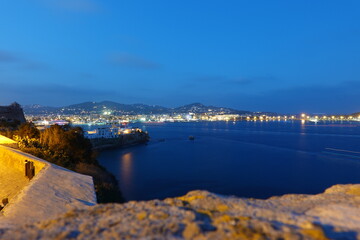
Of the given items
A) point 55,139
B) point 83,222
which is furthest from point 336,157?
point 83,222

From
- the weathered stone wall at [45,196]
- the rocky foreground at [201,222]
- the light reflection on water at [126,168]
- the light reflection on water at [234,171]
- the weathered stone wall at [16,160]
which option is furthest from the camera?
the light reflection on water at [126,168]

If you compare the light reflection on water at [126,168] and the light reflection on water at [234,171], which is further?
the light reflection on water at [126,168]

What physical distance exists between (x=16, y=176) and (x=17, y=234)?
23.9 ft

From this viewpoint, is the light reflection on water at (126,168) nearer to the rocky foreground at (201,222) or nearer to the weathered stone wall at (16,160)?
the weathered stone wall at (16,160)

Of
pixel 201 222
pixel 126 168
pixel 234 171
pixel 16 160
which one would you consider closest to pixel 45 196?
pixel 201 222

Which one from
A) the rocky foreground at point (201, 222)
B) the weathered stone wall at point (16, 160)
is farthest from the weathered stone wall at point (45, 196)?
the rocky foreground at point (201, 222)

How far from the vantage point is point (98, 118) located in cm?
15875

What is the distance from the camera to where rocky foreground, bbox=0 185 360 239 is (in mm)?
2312

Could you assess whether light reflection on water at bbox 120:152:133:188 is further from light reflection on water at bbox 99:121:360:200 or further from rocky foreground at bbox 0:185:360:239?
rocky foreground at bbox 0:185:360:239

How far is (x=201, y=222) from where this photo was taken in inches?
99.3

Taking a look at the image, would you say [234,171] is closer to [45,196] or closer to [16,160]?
[16,160]

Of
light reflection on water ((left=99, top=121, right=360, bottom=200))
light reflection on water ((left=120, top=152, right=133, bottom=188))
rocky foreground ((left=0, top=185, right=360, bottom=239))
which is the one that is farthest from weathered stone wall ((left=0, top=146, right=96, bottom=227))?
light reflection on water ((left=120, top=152, right=133, bottom=188))

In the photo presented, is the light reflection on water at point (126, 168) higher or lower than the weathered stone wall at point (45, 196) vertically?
lower

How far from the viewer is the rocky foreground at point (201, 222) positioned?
2.31 m
